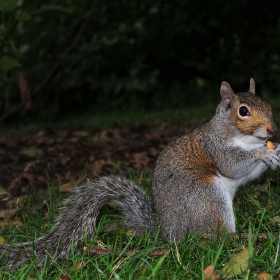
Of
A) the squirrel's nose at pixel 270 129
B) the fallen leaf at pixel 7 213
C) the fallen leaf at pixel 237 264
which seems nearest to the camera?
the fallen leaf at pixel 237 264

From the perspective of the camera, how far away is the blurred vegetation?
6684mm

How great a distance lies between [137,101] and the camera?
6.89m

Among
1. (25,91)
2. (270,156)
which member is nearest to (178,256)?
(270,156)

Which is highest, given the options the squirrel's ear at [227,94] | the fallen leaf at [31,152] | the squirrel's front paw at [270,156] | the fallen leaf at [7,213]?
the squirrel's ear at [227,94]

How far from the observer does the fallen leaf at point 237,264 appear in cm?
166

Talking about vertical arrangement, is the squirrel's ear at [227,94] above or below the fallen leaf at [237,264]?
above

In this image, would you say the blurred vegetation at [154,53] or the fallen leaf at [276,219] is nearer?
the fallen leaf at [276,219]

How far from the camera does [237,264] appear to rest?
174cm

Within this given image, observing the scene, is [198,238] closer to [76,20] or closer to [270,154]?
[270,154]

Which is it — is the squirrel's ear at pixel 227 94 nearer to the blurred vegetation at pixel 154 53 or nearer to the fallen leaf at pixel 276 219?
the fallen leaf at pixel 276 219

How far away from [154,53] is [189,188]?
501 cm

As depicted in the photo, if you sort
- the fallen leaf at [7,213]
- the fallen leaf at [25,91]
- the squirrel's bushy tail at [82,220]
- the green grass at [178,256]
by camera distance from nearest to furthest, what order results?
the green grass at [178,256] < the squirrel's bushy tail at [82,220] < the fallen leaf at [7,213] < the fallen leaf at [25,91]

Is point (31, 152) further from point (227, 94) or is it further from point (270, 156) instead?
point (270, 156)

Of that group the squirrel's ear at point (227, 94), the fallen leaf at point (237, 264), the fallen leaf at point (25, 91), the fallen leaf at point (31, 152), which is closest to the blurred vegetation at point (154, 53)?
the fallen leaf at point (25, 91)
